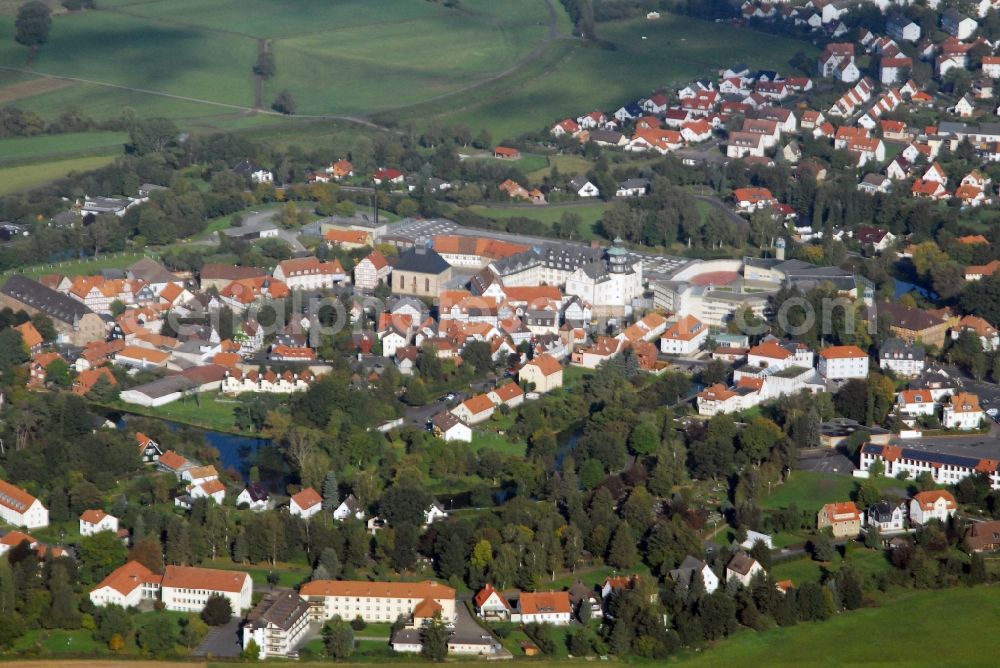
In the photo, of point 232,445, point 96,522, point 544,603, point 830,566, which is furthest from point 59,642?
point 830,566

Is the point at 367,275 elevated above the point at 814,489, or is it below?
below

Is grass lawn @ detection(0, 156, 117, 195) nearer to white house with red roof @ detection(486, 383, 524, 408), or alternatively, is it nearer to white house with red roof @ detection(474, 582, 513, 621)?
white house with red roof @ detection(486, 383, 524, 408)

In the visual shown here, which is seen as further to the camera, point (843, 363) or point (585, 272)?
point (585, 272)

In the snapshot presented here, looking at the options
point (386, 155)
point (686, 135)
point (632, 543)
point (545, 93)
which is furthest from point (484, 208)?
point (632, 543)

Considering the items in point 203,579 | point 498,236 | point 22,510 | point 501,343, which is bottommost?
point 498,236

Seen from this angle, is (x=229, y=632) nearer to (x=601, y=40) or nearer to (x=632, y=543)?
(x=632, y=543)

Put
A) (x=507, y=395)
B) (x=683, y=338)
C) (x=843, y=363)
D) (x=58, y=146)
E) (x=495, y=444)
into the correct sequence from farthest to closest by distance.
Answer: (x=58, y=146) < (x=683, y=338) < (x=843, y=363) < (x=507, y=395) < (x=495, y=444)

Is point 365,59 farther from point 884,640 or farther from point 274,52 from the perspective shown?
point 884,640

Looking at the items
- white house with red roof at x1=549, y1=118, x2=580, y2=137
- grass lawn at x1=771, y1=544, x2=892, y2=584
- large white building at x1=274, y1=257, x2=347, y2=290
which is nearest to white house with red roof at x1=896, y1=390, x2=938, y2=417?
grass lawn at x1=771, y1=544, x2=892, y2=584

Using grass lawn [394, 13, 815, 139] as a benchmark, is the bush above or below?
above
